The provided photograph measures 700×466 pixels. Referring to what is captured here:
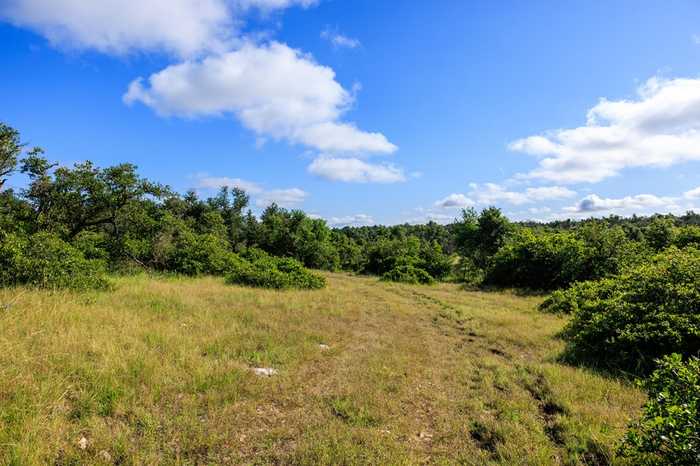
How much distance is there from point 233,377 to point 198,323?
140 inches

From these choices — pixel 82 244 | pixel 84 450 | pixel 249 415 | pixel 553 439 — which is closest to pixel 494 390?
pixel 553 439

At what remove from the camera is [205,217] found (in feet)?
138

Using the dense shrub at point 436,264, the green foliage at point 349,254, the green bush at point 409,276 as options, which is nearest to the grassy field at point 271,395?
the green bush at point 409,276

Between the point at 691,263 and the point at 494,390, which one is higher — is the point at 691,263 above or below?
above

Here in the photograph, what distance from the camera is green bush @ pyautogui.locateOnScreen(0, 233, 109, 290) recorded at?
9773 millimetres

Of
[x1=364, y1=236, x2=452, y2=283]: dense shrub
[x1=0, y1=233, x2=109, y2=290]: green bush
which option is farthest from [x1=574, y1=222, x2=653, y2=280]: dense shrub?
[x1=0, y1=233, x2=109, y2=290]: green bush

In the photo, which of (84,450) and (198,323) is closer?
(84,450)

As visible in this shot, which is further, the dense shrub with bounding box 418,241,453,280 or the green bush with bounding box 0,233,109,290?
the dense shrub with bounding box 418,241,453,280

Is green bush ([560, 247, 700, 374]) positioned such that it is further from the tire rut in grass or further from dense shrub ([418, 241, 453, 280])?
dense shrub ([418, 241, 453, 280])

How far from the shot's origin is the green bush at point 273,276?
59.5 feet

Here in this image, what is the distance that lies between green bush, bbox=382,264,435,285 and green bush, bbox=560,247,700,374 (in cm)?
1923

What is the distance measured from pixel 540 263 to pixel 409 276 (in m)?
10.1

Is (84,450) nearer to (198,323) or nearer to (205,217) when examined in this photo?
(198,323)

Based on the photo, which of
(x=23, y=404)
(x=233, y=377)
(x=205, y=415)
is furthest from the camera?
(x=233, y=377)
